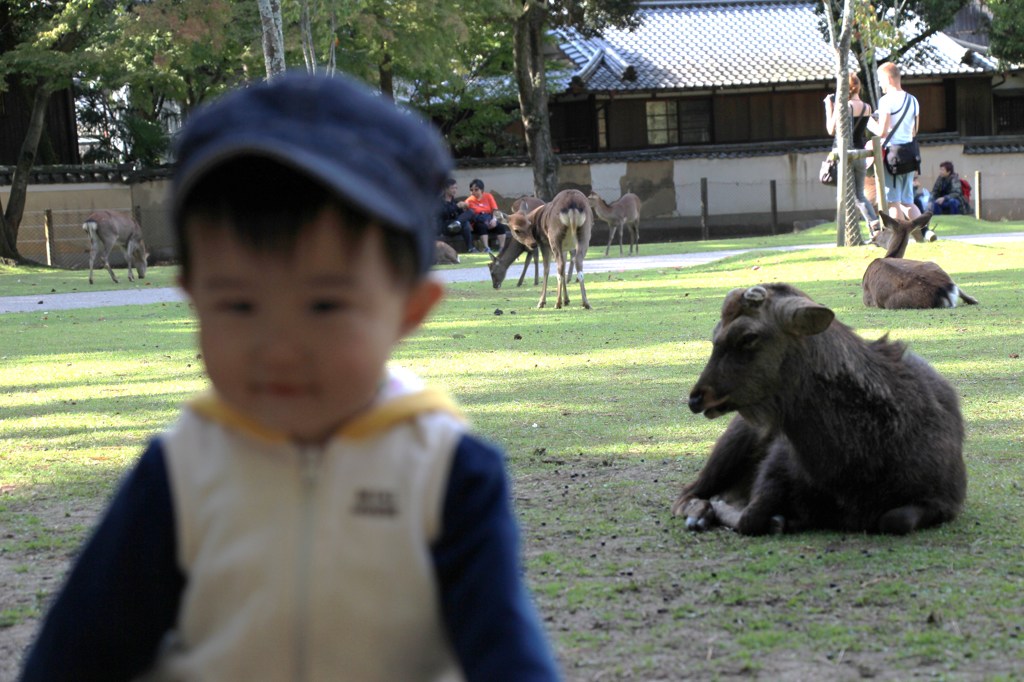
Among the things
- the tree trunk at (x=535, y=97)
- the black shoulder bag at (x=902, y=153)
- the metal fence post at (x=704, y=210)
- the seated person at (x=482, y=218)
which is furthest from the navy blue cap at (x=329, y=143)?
the metal fence post at (x=704, y=210)

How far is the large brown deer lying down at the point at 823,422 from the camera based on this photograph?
16.0ft

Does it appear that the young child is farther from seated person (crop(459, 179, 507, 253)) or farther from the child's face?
seated person (crop(459, 179, 507, 253))

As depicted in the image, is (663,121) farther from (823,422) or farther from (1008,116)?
(823,422)

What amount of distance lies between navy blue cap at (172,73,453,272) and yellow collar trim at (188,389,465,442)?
22cm

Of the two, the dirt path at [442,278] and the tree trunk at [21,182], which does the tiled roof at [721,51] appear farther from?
the tree trunk at [21,182]

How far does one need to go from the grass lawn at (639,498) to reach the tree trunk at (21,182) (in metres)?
17.5

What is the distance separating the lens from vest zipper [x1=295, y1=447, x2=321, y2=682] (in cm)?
165

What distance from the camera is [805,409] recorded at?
4.92 meters

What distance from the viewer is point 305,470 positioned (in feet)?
5.44

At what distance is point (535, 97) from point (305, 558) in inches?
1336

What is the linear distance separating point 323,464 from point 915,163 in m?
18.0

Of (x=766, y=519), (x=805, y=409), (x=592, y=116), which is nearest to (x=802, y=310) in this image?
(x=805, y=409)

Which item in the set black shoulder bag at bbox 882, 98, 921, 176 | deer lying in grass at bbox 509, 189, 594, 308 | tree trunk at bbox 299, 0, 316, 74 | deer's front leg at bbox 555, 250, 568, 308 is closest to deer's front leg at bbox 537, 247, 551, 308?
deer lying in grass at bbox 509, 189, 594, 308

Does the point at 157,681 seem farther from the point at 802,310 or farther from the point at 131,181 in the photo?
the point at 131,181
